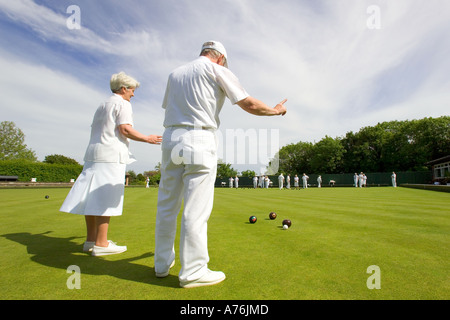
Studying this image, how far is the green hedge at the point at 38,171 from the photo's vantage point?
48.4 meters

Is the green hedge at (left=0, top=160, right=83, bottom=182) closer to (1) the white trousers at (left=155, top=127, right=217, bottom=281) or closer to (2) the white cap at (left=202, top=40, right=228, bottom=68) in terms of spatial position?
(1) the white trousers at (left=155, top=127, right=217, bottom=281)

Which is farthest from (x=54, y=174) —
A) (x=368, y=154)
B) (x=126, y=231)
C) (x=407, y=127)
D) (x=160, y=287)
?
(x=407, y=127)

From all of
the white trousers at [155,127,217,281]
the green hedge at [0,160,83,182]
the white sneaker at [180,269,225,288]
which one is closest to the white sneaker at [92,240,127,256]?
the white trousers at [155,127,217,281]

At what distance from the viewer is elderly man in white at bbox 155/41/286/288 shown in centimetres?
256

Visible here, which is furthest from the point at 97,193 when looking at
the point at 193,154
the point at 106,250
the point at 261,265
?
the point at 261,265

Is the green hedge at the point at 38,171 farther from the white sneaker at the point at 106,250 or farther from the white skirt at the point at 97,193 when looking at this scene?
the white sneaker at the point at 106,250

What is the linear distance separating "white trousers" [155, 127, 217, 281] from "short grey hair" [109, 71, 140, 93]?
5.79 ft

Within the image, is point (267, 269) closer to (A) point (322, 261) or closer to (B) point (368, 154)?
(A) point (322, 261)

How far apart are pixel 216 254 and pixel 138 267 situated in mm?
1043

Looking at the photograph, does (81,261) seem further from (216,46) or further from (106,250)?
(216,46)

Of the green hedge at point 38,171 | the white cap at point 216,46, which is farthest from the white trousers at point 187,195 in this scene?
the green hedge at point 38,171

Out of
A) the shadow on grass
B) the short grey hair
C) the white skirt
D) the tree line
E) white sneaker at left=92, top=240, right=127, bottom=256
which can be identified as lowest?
the shadow on grass

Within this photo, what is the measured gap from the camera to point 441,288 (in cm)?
235

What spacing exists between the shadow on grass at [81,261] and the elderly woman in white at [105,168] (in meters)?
0.29
